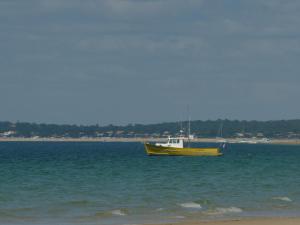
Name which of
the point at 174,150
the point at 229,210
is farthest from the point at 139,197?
the point at 174,150

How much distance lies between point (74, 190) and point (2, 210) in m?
11.5

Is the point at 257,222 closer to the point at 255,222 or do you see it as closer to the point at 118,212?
the point at 255,222

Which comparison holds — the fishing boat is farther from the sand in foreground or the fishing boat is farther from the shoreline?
the sand in foreground

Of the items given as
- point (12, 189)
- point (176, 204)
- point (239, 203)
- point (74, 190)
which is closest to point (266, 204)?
point (239, 203)

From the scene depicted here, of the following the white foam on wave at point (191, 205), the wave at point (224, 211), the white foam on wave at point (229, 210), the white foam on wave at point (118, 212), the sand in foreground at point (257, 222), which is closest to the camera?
the sand in foreground at point (257, 222)

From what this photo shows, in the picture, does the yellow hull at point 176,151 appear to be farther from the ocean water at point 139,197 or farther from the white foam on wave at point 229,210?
→ the white foam on wave at point 229,210

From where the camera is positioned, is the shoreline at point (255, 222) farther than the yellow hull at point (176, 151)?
No

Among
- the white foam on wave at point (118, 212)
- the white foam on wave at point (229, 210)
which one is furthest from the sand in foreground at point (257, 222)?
the white foam on wave at point (118, 212)

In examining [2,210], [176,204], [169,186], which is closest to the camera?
[2,210]

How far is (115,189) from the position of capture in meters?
45.2

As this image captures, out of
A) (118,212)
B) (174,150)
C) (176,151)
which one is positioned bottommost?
(118,212)

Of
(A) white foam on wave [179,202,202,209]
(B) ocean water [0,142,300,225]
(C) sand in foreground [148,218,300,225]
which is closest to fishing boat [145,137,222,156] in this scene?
(B) ocean water [0,142,300,225]

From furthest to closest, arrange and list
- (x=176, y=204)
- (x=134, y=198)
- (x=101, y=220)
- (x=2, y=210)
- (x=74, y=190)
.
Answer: (x=74, y=190)
(x=134, y=198)
(x=176, y=204)
(x=2, y=210)
(x=101, y=220)

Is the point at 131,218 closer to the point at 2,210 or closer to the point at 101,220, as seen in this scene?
the point at 101,220
